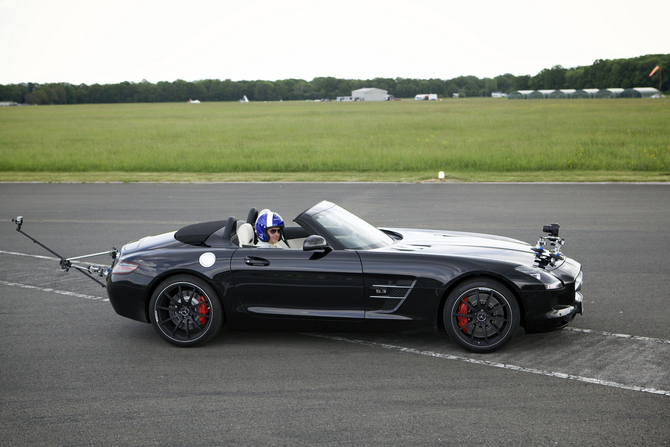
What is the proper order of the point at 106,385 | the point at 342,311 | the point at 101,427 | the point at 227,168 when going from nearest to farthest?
the point at 101,427 < the point at 106,385 < the point at 342,311 < the point at 227,168

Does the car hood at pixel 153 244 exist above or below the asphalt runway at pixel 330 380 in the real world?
above

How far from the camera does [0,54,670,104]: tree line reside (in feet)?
483

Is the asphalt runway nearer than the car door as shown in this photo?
Yes

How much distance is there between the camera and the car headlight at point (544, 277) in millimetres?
4977

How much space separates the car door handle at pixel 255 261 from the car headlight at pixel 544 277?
6.95 ft

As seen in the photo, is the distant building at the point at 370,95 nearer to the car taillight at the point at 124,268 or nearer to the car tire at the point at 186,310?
the car taillight at the point at 124,268

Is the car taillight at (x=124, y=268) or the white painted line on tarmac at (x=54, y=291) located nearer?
the car taillight at (x=124, y=268)

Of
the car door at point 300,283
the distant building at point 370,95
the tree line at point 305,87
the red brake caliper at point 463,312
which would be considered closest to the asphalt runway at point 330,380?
the red brake caliper at point 463,312

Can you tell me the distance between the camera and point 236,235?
5750mm

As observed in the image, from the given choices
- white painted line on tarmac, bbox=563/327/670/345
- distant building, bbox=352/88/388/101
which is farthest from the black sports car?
distant building, bbox=352/88/388/101

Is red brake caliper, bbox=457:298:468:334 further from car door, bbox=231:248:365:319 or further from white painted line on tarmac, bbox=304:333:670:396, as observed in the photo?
car door, bbox=231:248:365:319

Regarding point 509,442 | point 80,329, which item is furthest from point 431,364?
point 80,329

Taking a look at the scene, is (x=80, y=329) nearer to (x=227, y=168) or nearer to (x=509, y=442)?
(x=509, y=442)

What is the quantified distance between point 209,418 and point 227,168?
18.8 meters
